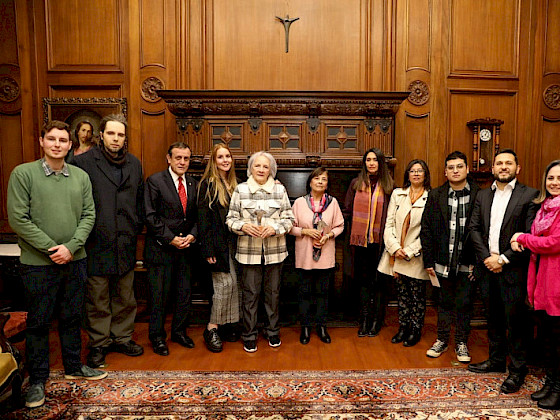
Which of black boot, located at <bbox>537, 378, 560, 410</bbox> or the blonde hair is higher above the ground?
the blonde hair

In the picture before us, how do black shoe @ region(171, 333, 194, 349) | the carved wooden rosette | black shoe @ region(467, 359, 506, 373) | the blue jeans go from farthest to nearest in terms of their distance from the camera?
the carved wooden rosette < black shoe @ region(171, 333, 194, 349) < black shoe @ region(467, 359, 506, 373) < the blue jeans

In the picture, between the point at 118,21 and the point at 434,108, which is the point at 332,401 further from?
the point at 118,21

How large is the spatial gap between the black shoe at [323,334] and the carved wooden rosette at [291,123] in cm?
160

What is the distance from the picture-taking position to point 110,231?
304 cm

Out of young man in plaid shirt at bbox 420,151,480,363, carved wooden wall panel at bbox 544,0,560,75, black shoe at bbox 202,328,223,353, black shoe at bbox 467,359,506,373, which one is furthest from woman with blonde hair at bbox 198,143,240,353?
carved wooden wall panel at bbox 544,0,560,75

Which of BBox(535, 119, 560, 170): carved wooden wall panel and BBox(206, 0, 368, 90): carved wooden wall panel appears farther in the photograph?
BBox(535, 119, 560, 170): carved wooden wall panel

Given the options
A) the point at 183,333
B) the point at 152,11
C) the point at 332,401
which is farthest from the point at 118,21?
the point at 332,401

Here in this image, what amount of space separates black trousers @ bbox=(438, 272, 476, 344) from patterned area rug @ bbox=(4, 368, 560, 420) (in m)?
0.32

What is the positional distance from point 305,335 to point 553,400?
1.76 meters

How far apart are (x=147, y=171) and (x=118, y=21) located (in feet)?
5.53

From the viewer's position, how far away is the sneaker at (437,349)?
128 inches

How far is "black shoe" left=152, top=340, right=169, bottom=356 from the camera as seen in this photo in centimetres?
329

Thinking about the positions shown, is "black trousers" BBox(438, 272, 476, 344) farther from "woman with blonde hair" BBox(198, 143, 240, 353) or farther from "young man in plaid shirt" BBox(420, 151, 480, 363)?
"woman with blonde hair" BBox(198, 143, 240, 353)

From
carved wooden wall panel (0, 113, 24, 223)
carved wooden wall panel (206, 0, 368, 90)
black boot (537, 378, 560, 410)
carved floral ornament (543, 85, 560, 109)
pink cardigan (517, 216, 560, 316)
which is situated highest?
carved wooden wall panel (206, 0, 368, 90)
